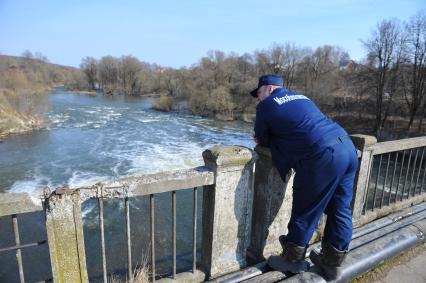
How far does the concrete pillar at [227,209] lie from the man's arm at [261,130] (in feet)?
0.50

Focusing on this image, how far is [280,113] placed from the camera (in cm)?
241

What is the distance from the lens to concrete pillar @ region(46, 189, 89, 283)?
2023mm

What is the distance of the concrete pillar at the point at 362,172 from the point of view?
11.8 ft

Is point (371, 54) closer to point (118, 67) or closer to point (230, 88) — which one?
point (230, 88)

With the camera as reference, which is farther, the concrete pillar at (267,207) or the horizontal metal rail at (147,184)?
the concrete pillar at (267,207)

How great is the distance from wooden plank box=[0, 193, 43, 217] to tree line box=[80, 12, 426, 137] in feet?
96.8

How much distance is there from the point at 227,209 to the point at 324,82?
45668mm

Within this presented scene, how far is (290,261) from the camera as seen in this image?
8.86ft

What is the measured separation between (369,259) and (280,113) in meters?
1.68

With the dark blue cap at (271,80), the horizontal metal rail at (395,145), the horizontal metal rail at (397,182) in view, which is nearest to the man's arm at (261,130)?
the dark blue cap at (271,80)

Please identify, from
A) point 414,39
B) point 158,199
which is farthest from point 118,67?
point 158,199

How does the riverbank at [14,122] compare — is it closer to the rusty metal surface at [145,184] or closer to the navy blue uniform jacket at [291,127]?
the rusty metal surface at [145,184]

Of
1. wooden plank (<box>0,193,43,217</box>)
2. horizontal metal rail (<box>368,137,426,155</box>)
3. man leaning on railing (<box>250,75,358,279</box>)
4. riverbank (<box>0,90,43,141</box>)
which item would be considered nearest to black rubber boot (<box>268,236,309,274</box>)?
man leaning on railing (<box>250,75,358,279</box>)

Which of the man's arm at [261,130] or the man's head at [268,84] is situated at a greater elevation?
the man's head at [268,84]
